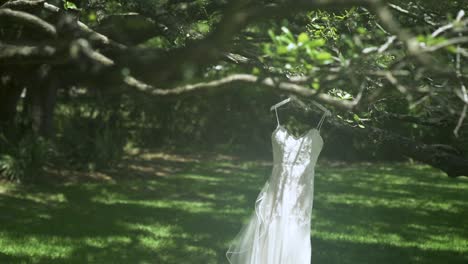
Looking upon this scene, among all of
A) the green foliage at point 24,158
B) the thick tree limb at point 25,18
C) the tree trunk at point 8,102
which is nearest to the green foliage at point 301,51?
the thick tree limb at point 25,18

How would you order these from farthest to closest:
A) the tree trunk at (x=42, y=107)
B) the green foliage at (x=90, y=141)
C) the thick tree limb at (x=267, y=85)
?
1. the green foliage at (x=90, y=141)
2. the tree trunk at (x=42, y=107)
3. the thick tree limb at (x=267, y=85)

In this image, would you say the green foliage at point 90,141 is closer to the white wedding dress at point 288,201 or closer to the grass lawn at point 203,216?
the grass lawn at point 203,216

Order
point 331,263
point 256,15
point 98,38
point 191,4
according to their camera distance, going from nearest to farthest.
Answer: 1. point 256,15
2. point 98,38
3. point 191,4
4. point 331,263

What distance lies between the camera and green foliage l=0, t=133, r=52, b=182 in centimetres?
1068

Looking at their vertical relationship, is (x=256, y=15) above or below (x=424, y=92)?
above

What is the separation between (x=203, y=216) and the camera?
905 centimetres

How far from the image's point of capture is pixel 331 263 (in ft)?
22.0

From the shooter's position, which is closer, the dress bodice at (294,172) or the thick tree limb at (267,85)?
the thick tree limb at (267,85)

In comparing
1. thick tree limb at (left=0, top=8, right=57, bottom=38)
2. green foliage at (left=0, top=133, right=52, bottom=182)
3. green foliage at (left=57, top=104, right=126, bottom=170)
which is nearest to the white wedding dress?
thick tree limb at (left=0, top=8, right=57, bottom=38)

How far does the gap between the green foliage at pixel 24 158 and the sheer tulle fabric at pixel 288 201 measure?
662 cm

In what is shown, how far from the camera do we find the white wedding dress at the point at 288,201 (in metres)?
5.02

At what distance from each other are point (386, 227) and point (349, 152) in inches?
270

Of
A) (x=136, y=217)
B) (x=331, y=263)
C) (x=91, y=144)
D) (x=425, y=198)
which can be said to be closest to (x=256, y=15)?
(x=331, y=263)

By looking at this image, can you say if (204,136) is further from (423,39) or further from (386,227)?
(423,39)
